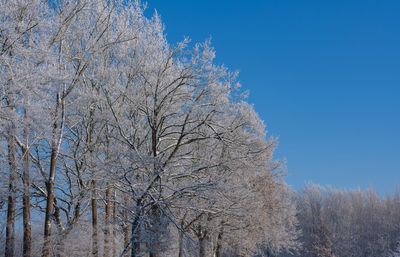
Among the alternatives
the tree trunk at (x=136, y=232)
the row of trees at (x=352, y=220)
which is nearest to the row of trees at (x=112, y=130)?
the tree trunk at (x=136, y=232)

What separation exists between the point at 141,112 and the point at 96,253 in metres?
5.64

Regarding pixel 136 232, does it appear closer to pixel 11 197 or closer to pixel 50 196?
pixel 50 196

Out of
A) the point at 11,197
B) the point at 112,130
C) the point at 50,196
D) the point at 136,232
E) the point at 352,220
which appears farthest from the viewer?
the point at 352,220

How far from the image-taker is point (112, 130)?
45.3 feet

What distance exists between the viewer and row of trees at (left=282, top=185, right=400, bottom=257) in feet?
157

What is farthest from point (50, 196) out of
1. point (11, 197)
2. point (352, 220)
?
point (352, 220)

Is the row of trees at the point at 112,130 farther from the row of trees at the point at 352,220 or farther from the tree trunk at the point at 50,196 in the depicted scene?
the row of trees at the point at 352,220

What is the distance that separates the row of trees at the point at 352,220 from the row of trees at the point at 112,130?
3240 centimetres

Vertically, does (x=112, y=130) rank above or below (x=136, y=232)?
above

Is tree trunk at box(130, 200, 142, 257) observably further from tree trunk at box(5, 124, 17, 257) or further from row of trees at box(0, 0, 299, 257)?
tree trunk at box(5, 124, 17, 257)

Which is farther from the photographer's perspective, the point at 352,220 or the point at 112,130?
the point at 352,220

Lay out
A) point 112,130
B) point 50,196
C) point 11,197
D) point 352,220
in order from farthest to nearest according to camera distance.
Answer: point 352,220 < point 112,130 < point 11,197 < point 50,196

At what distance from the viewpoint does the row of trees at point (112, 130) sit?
Result: 10.4m

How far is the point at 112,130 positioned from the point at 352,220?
49848 mm
